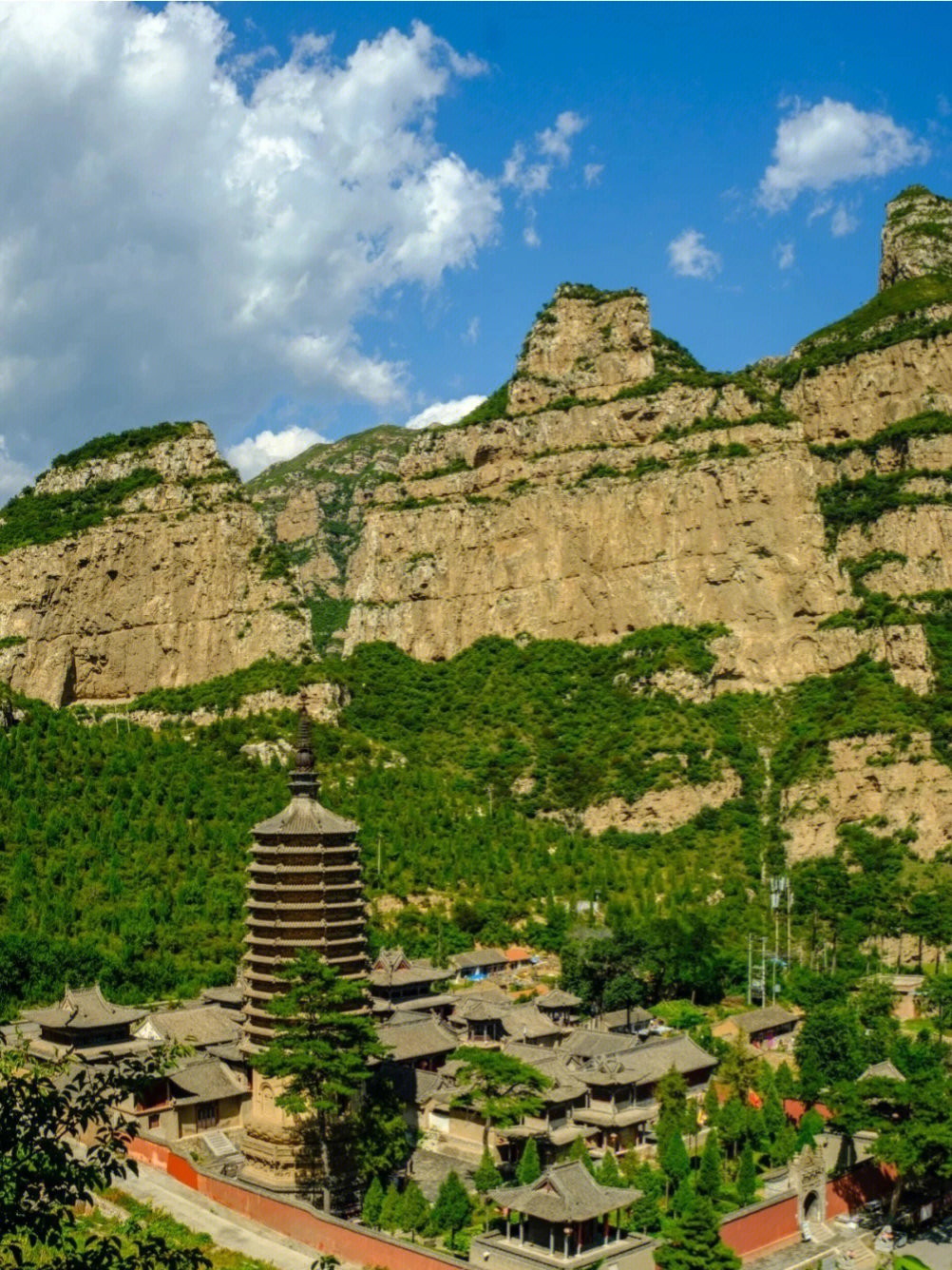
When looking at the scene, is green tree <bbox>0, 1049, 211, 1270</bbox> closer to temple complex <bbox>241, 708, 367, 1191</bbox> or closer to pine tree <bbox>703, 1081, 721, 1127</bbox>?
temple complex <bbox>241, 708, 367, 1191</bbox>

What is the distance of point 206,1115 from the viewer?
171 feet

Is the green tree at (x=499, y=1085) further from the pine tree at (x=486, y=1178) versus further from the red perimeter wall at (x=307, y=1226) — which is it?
the red perimeter wall at (x=307, y=1226)

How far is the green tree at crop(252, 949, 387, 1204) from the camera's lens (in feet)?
146

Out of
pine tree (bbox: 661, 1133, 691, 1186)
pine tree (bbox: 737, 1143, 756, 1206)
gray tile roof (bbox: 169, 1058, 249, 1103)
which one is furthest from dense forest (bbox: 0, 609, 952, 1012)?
pine tree (bbox: 737, 1143, 756, 1206)

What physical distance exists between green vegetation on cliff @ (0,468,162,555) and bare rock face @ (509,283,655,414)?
41.9 m

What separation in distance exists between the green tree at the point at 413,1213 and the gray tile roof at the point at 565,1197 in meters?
2.13

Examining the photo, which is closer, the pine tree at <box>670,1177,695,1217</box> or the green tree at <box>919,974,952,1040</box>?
the pine tree at <box>670,1177,695,1217</box>

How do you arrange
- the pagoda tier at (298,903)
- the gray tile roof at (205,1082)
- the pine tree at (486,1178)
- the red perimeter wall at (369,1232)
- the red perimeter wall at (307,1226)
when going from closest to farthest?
1. the red perimeter wall at (307,1226)
2. the red perimeter wall at (369,1232)
3. the pine tree at (486,1178)
4. the pagoda tier at (298,903)
5. the gray tile roof at (205,1082)

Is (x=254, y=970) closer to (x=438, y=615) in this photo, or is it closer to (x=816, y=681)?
(x=816, y=681)

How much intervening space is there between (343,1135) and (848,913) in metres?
58.8

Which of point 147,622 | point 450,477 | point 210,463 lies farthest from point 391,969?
point 450,477

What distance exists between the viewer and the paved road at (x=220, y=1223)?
41.0m

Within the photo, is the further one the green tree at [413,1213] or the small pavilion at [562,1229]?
the green tree at [413,1213]

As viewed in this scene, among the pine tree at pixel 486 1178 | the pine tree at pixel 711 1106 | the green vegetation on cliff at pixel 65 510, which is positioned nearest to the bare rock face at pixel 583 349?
the green vegetation on cliff at pixel 65 510
